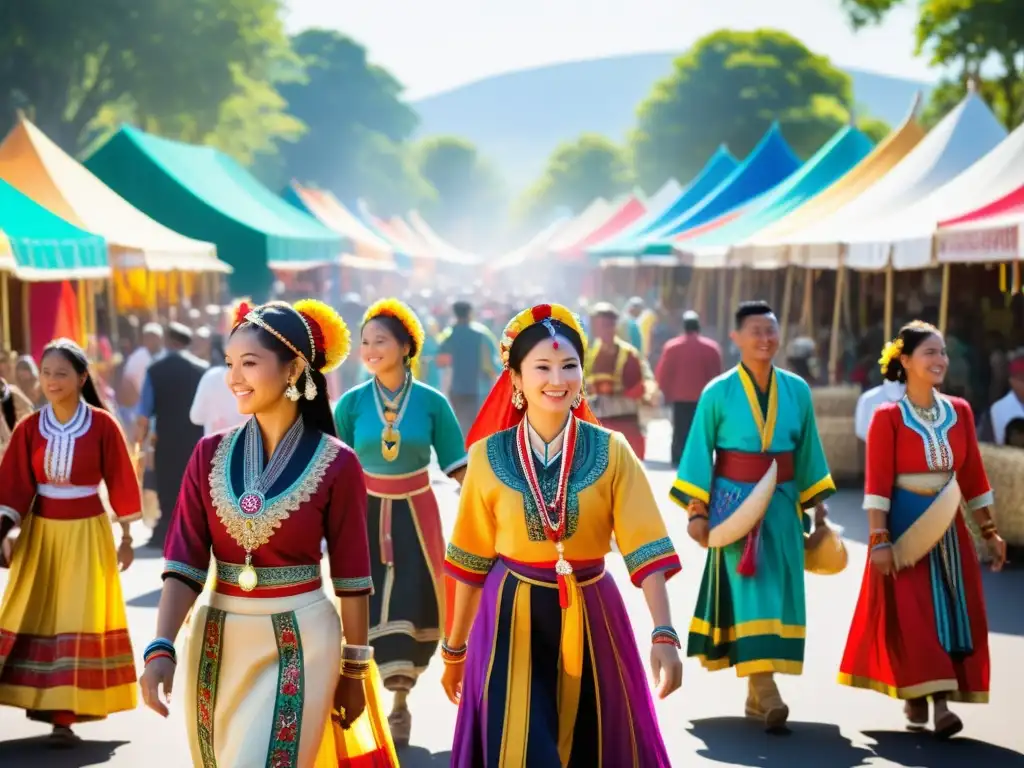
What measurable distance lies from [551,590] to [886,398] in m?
8.38

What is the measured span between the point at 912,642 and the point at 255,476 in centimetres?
358

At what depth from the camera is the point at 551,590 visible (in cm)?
491

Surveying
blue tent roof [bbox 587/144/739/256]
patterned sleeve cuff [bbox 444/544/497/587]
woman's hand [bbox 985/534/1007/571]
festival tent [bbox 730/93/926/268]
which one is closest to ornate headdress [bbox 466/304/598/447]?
patterned sleeve cuff [bbox 444/544/497/587]

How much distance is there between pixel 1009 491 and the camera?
11.7 metres

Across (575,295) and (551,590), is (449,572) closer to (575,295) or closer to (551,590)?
(551,590)

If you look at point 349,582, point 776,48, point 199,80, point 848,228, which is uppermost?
point 776,48

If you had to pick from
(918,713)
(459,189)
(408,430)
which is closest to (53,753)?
(408,430)

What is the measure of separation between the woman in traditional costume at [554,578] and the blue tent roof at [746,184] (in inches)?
917

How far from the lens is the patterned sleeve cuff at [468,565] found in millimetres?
5062

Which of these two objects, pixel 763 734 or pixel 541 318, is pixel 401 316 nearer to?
pixel 763 734

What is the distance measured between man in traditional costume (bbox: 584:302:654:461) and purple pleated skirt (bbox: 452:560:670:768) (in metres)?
8.49

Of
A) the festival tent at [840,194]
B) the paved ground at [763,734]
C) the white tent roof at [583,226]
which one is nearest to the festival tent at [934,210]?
the festival tent at [840,194]

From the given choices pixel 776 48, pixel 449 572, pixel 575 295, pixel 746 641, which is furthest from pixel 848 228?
pixel 776 48

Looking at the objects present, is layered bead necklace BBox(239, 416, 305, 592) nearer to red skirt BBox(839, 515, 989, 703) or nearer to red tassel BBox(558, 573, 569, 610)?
red tassel BBox(558, 573, 569, 610)
